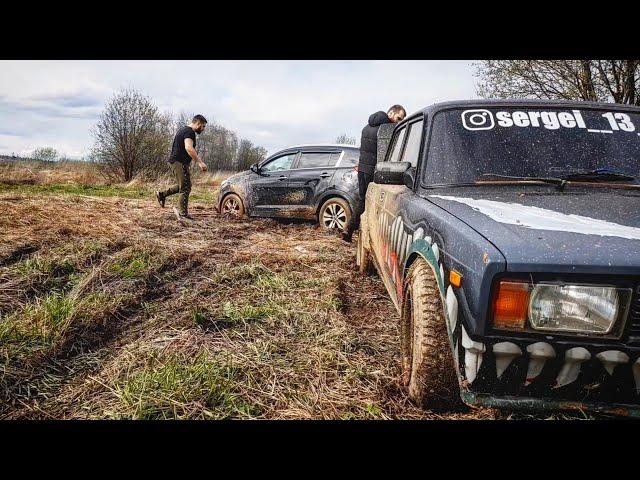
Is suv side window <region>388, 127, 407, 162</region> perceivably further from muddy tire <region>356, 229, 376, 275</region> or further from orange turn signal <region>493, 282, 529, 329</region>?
orange turn signal <region>493, 282, 529, 329</region>

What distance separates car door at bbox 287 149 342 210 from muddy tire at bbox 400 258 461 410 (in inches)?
217

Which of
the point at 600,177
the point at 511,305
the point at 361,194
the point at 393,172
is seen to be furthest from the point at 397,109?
the point at 511,305

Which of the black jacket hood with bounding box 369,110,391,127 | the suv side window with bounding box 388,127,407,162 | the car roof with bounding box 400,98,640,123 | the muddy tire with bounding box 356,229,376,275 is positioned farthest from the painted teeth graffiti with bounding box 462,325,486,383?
the black jacket hood with bounding box 369,110,391,127

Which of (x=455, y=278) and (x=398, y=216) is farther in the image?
(x=398, y=216)

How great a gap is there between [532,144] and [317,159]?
565 cm

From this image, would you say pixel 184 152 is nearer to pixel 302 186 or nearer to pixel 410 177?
pixel 302 186

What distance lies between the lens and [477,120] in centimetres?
243

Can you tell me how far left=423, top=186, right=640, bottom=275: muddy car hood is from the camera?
1.34 metres

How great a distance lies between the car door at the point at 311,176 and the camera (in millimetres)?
7328

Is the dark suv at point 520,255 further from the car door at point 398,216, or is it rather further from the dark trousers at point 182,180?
the dark trousers at point 182,180

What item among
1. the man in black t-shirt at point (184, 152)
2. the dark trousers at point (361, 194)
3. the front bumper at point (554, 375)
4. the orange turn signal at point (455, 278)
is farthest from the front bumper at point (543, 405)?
the man in black t-shirt at point (184, 152)
